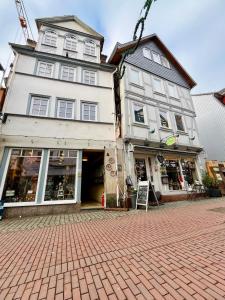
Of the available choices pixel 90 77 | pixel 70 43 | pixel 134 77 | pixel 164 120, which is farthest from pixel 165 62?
pixel 70 43

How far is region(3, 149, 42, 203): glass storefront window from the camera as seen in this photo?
7.23 m

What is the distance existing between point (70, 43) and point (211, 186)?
48.0 ft

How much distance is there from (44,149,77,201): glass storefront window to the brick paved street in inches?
120

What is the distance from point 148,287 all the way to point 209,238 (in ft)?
7.97

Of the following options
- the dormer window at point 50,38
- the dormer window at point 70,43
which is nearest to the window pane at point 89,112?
the dormer window at point 70,43

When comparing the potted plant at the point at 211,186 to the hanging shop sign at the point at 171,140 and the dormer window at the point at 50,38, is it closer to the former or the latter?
the hanging shop sign at the point at 171,140

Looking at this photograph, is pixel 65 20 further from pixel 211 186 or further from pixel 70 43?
pixel 211 186

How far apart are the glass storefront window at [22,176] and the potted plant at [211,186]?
11208mm

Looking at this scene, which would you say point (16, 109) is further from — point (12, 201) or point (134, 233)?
point (134, 233)

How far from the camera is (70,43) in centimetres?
1159

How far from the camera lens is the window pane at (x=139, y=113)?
10801 millimetres

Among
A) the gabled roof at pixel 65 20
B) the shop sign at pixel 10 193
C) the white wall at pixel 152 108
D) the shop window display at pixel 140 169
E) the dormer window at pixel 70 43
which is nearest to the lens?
the shop sign at pixel 10 193

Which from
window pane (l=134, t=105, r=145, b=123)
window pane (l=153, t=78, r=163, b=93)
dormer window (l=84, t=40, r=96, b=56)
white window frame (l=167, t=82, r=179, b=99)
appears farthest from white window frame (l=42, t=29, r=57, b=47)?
white window frame (l=167, t=82, r=179, b=99)

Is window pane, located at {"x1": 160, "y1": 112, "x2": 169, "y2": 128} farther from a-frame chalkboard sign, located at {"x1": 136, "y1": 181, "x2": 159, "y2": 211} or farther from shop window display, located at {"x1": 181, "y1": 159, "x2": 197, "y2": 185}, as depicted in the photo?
a-frame chalkboard sign, located at {"x1": 136, "y1": 181, "x2": 159, "y2": 211}
